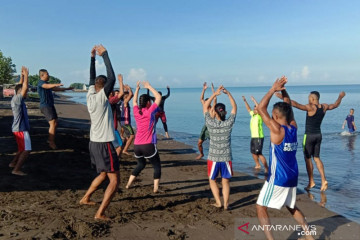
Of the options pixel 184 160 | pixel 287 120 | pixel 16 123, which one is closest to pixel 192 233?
pixel 287 120

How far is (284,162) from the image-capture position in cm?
449

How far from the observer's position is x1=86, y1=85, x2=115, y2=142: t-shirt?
5.26 metres

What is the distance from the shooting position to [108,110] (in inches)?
212

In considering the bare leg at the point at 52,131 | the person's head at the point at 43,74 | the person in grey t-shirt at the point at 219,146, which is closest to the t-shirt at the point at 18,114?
the person's head at the point at 43,74

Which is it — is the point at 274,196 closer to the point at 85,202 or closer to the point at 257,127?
the point at 85,202

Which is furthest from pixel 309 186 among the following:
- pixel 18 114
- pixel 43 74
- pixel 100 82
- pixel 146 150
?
pixel 43 74

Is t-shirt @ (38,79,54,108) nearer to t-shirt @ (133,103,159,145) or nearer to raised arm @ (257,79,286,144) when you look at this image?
t-shirt @ (133,103,159,145)

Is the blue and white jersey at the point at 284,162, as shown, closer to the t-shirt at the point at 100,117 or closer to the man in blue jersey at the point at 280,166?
the man in blue jersey at the point at 280,166

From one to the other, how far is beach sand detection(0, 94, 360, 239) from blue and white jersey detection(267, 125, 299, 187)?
4.39 feet

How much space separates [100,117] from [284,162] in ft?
9.75

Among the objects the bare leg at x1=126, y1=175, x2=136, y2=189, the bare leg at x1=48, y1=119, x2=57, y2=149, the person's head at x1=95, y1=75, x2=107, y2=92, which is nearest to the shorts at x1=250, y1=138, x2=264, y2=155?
the bare leg at x1=126, y1=175, x2=136, y2=189

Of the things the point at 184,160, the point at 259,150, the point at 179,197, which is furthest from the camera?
the point at 184,160

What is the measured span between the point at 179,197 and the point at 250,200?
1595 mm

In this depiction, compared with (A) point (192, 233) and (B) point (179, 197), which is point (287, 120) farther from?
(B) point (179, 197)
